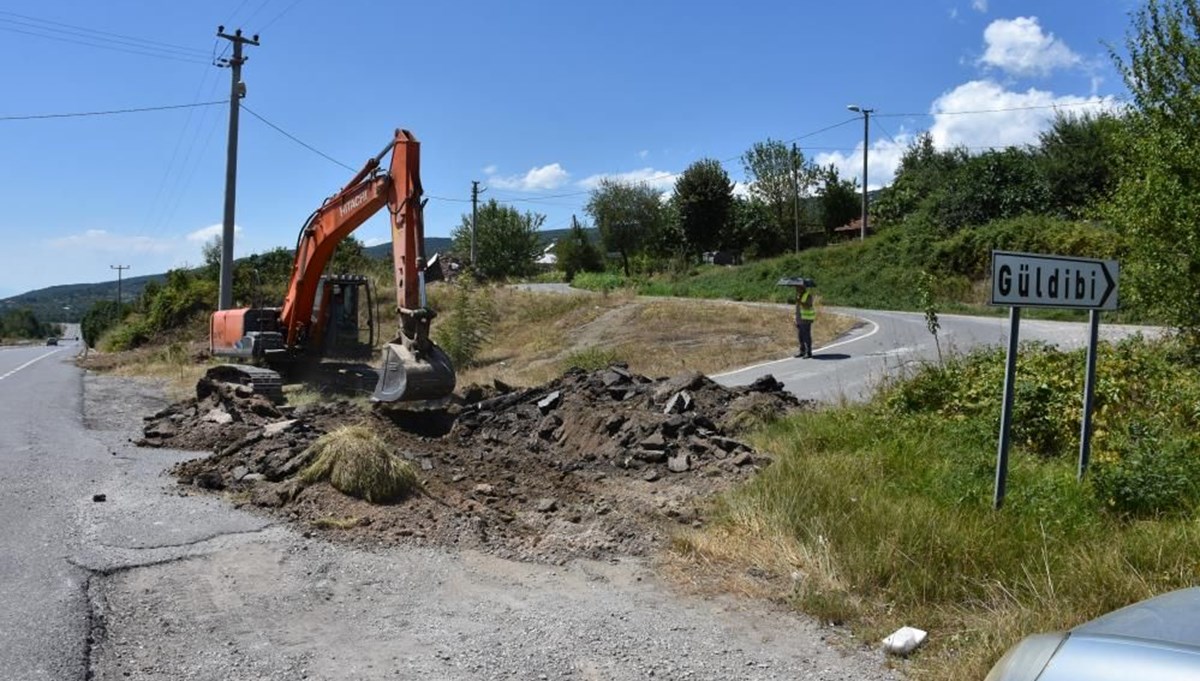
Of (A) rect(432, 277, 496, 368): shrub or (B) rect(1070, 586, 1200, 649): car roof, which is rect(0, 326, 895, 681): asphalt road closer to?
(B) rect(1070, 586, 1200, 649): car roof

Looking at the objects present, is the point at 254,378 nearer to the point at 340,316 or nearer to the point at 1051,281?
the point at 340,316

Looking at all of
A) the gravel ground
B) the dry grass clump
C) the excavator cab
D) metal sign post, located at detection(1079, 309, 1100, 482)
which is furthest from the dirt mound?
the excavator cab

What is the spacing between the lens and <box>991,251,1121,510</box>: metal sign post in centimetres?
619

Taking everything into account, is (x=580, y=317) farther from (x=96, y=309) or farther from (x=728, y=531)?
(x=96, y=309)

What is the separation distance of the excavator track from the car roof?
50.2 ft

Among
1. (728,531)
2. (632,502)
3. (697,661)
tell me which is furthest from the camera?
(632,502)

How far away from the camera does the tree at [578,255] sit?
3115 inches

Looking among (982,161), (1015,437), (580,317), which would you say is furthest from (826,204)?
(1015,437)

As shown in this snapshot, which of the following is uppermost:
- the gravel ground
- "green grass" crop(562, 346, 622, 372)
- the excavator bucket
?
the excavator bucket

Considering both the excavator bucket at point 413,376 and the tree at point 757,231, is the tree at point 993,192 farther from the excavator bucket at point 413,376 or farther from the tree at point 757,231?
the excavator bucket at point 413,376

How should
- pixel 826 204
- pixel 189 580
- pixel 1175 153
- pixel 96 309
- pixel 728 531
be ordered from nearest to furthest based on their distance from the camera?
1. pixel 189 580
2. pixel 728 531
3. pixel 1175 153
4. pixel 826 204
5. pixel 96 309

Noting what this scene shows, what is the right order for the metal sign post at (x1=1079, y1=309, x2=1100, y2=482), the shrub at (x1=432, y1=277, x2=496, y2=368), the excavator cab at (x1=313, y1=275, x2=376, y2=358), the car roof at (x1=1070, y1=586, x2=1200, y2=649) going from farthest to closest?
the shrub at (x1=432, y1=277, x2=496, y2=368)
the excavator cab at (x1=313, y1=275, x2=376, y2=358)
the metal sign post at (x1=1079, y1=309, x2=1100, y2=482)
the car roof at (x1=1070, y1=586, x2=1200, y2=649)

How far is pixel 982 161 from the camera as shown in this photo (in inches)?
1895

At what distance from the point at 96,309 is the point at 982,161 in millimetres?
71839
